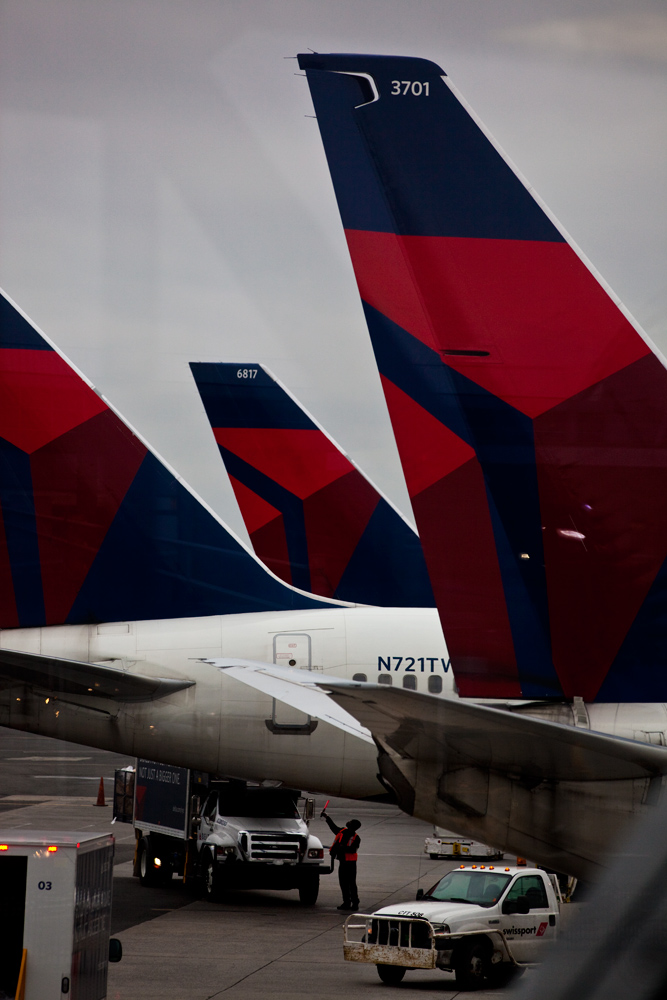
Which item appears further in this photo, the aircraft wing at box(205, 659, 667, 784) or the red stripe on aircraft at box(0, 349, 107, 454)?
the red stripe on aircraft at box(0, 349, 107, 454)

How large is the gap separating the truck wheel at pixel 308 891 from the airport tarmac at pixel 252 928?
100mm

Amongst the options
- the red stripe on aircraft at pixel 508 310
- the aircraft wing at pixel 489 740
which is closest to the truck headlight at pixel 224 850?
the aircraft wing at pixel 489 740

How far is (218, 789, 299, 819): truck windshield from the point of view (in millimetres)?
10898

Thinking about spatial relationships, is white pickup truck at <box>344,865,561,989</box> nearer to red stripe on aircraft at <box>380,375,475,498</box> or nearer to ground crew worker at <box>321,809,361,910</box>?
ground crew worker at <box>321,809,361,910</box>

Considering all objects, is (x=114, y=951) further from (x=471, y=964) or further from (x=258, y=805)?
(x=258, y=805)

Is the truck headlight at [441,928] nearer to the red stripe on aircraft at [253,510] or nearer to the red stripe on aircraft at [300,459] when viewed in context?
the red stripe on aircraft at [253,510]

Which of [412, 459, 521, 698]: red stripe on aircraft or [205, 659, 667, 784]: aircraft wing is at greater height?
[412, 459, 521, 698]: red stripe on aircraft

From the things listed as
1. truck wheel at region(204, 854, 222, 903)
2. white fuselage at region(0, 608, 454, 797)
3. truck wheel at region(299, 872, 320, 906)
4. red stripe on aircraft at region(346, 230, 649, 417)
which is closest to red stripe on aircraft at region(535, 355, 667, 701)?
red stripe on aircraft at region(346, 230, 649, 417)

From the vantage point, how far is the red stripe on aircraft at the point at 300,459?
41.2 ft

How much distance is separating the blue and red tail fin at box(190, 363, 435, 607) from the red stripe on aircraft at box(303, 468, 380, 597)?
0.5 inches

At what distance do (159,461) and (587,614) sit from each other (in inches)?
190

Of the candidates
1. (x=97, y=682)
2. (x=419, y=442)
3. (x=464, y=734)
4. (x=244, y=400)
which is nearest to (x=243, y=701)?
(x=97, y=682)

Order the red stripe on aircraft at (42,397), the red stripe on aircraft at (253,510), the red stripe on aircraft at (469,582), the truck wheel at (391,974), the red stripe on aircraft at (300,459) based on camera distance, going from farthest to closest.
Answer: the red stripe on aircraft at (300,459) < the red stripe on aircraft at (253,510) < the red stripe on aircraft at (42,397) < the truck wheel at (391,974) < the red stripe on aircraft at (469,582)

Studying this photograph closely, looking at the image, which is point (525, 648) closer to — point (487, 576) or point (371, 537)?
point (487, 576)
